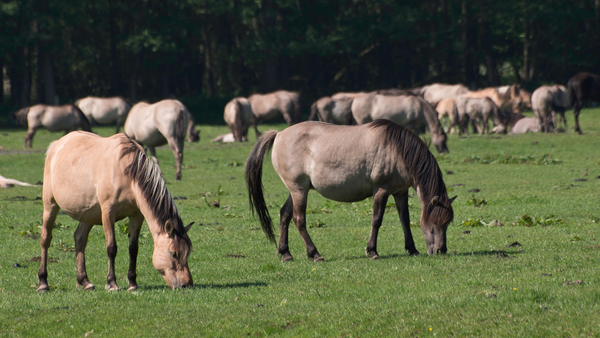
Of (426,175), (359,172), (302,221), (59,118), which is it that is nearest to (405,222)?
(426,175)

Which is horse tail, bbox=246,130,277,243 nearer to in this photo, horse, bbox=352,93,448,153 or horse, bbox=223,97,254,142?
horse, bbox=352,93,448,153

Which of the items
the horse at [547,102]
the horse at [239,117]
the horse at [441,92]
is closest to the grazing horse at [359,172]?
the horse at [239,117]

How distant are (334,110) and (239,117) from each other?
4.60 m

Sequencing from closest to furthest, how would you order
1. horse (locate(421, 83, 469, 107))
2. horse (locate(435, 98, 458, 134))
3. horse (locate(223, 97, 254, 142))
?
horse (locate(223, 97, 254, 142)), horse (locate(435, 98, 458, 134)), horse (locate(421, 83, 469, 107))

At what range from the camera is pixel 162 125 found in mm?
21078

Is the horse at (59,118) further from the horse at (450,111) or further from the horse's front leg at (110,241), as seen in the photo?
the horse's front leg at (110,241)

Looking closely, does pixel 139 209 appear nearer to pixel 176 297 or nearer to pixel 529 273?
pixel 176 297

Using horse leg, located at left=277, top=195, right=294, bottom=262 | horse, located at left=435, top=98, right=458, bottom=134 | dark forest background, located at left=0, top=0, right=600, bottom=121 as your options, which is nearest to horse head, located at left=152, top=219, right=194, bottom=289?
horse leg, located at left=277, top=195, right=294, bottom=262

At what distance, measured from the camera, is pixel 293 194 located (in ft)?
32.4

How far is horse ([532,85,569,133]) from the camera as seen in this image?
29828 mm

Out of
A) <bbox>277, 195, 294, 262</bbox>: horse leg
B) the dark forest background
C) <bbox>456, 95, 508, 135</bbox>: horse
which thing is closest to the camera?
<bbox>277, 195, 294, 262</bbox>: horse leg

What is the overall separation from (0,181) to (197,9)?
28.5 m

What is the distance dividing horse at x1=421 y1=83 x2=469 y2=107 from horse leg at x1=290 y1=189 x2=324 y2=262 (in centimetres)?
3077

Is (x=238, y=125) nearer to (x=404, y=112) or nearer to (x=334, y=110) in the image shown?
(x=334, y=110)
